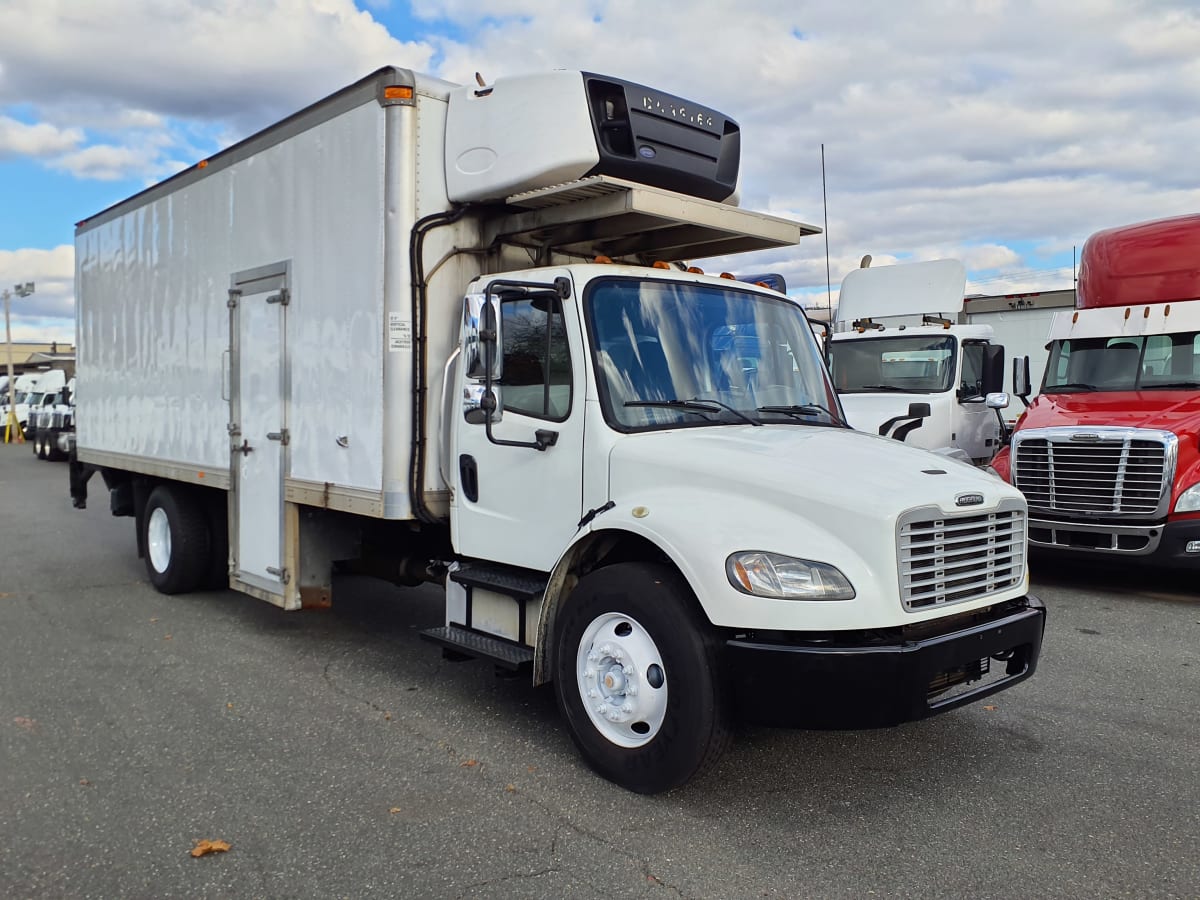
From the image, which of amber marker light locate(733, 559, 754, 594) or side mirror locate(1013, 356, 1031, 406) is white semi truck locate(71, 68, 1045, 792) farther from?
side mirror locate(1013, 356, 1031, 406)

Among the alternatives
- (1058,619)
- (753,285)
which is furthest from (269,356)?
(1058,619)

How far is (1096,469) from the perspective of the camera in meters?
8.58

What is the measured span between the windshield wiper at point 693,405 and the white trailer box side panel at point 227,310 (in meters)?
1.66

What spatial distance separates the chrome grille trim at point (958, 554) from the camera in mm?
3865

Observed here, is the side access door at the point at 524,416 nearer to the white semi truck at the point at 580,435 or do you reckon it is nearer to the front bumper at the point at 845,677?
the white semi truck at the point at 580,435

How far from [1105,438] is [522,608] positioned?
237 inches

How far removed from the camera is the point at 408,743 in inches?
194

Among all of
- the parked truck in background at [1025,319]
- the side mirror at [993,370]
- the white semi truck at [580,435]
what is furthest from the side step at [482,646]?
the parked truck in background at [1025,319]

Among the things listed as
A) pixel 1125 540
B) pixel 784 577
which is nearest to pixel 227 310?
pixel 784 577

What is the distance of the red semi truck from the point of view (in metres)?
8.27

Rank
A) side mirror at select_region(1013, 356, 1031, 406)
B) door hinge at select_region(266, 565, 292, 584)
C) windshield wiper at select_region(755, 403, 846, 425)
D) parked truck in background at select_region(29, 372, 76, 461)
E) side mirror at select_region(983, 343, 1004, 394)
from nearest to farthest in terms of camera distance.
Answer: windshield wiper at select_region(755, 403, 846, 425) < door hinge at select_region(266, 565, 292, 584) < side mirror at select_region(1013, 356, 1031, 406) < side mirror at select_region(983, 343, 1004, 394) < parked truck in background at select_region(29, 372, 76, 461)

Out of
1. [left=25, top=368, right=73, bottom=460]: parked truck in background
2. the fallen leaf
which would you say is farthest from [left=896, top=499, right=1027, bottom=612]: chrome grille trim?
[left=25, top=368, right=73, bottom=460]: parked truck in background

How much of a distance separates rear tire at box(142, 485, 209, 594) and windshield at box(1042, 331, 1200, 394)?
836cm

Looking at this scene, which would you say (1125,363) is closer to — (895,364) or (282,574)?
(895,364)
